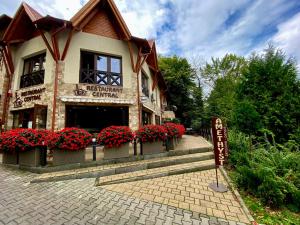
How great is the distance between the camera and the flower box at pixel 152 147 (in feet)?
20.7

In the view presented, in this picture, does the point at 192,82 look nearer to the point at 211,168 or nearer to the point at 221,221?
the point at 211,168

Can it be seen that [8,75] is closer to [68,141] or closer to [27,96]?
[27,96]

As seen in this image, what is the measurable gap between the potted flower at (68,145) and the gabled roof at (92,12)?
621cm

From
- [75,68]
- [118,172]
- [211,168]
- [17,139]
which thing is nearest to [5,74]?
[75,68]

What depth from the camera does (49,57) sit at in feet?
28.2

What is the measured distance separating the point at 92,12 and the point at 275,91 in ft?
35.6

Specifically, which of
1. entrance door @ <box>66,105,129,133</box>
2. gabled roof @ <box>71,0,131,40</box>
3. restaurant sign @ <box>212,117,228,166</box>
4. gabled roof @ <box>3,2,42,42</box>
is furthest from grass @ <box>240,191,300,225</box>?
gabled roof @ <box>3,2,42,42</box>

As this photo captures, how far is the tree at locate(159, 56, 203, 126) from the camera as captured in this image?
73.4ft

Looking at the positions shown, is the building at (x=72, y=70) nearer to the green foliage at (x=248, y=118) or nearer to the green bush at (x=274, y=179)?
the green foliage at (x=248, y=118)

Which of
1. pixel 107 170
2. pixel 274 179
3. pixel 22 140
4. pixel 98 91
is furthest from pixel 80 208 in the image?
pixel 98 91

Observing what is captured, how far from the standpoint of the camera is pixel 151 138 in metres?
6.32

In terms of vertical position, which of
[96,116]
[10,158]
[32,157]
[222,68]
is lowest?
[10,158]

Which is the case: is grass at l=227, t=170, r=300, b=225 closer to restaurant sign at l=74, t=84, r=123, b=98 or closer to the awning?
the awning

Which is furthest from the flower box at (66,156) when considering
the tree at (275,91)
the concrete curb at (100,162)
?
the tree at (275,91)
